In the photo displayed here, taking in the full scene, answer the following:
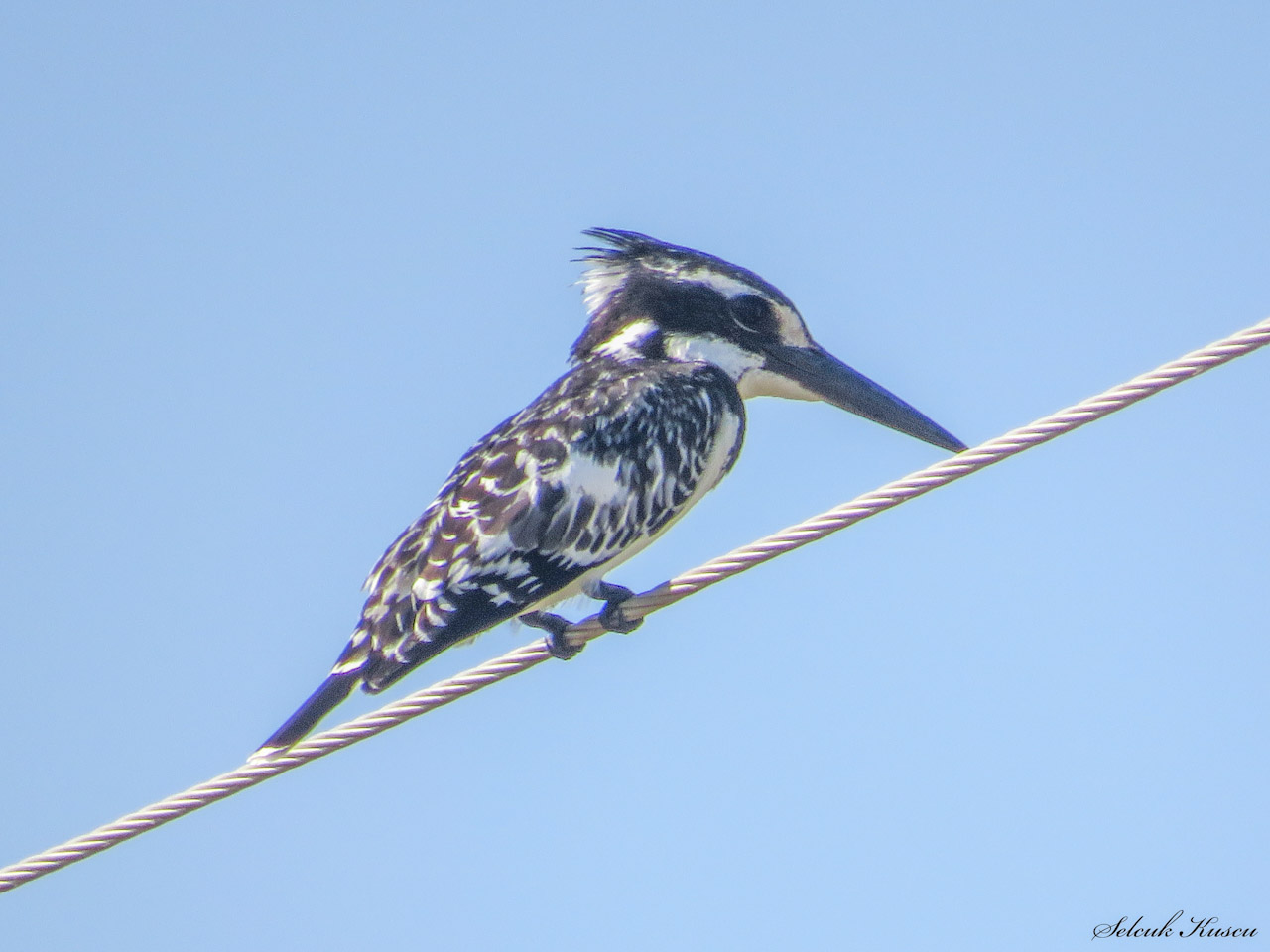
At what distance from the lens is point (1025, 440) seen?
415 cm

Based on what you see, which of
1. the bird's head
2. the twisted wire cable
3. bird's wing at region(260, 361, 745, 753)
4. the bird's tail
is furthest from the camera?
the bird's head

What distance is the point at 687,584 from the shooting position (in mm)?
4570

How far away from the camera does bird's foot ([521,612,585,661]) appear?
541 centimetres

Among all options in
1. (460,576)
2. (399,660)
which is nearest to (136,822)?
(399,660)

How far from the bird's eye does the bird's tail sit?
7.32 feet

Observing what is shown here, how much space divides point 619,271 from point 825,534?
2535mm

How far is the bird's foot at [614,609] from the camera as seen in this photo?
523 centimetres

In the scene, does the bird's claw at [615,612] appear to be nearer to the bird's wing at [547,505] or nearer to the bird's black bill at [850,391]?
the bird's wing at [547,505]

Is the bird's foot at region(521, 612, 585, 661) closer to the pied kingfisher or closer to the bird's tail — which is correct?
the pied kingfisher

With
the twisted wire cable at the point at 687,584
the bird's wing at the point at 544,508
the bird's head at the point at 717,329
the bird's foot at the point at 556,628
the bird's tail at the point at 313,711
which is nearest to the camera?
the twisted wire cable at the point at 687,584

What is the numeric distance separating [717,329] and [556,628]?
1.46 metres

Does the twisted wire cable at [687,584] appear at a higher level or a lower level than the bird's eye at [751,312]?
lower

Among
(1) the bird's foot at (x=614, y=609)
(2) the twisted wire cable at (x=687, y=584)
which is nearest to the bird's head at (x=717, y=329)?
(1) the bird's foot at (x=614, y=609)

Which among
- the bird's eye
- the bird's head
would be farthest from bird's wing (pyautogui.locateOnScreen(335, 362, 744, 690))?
the bird's eye
